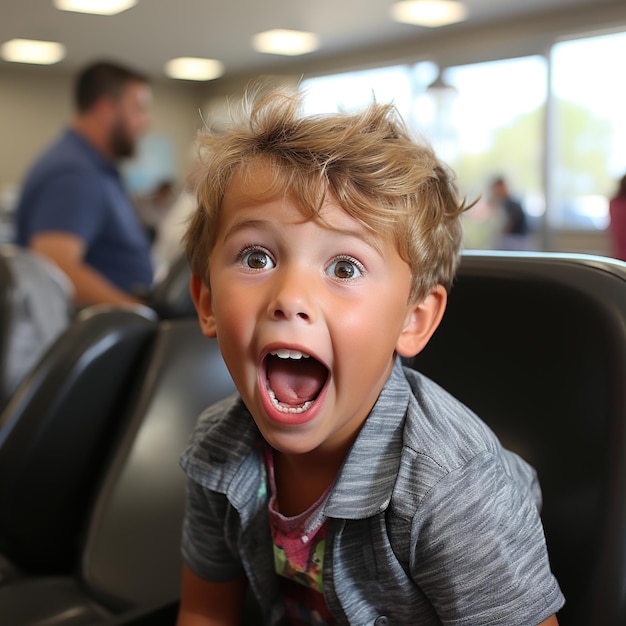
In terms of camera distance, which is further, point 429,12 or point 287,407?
point 429,12

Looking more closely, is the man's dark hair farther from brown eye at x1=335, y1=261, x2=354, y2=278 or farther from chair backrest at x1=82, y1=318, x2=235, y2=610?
brown eye at x1=335, y1=261, x2=354, y2=278

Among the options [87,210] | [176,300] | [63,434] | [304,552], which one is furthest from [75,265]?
[304,552]

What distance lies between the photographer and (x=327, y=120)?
2.54ft

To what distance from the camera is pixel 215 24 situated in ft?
26.0

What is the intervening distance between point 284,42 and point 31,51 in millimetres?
2918

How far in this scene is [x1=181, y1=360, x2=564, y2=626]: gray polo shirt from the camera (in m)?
0.71

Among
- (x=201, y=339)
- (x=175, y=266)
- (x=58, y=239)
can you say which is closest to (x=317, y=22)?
(x=58, y=239)

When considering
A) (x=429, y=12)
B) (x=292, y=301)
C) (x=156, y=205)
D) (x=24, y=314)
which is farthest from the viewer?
(x=156, y=205)

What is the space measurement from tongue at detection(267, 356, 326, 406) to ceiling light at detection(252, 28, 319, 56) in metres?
8.05

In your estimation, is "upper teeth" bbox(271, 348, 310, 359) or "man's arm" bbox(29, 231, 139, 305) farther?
"man's arm" bbox(29, 231, 139, 305)

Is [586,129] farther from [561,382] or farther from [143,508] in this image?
[561,382]

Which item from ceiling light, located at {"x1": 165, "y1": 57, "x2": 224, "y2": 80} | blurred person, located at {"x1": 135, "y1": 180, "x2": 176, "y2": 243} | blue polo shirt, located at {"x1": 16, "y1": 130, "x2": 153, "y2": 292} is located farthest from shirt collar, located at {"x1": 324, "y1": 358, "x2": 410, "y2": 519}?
ceiling light, located at {"x1": 165, "y1": 57, "x2": 224, "y2": 80}

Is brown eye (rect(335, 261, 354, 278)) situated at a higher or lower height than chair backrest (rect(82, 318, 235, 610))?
higher

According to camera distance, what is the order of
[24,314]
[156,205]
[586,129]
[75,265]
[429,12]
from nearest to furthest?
[24,314] → [75,265] → [429,12] → [586,129] → [156,205]
